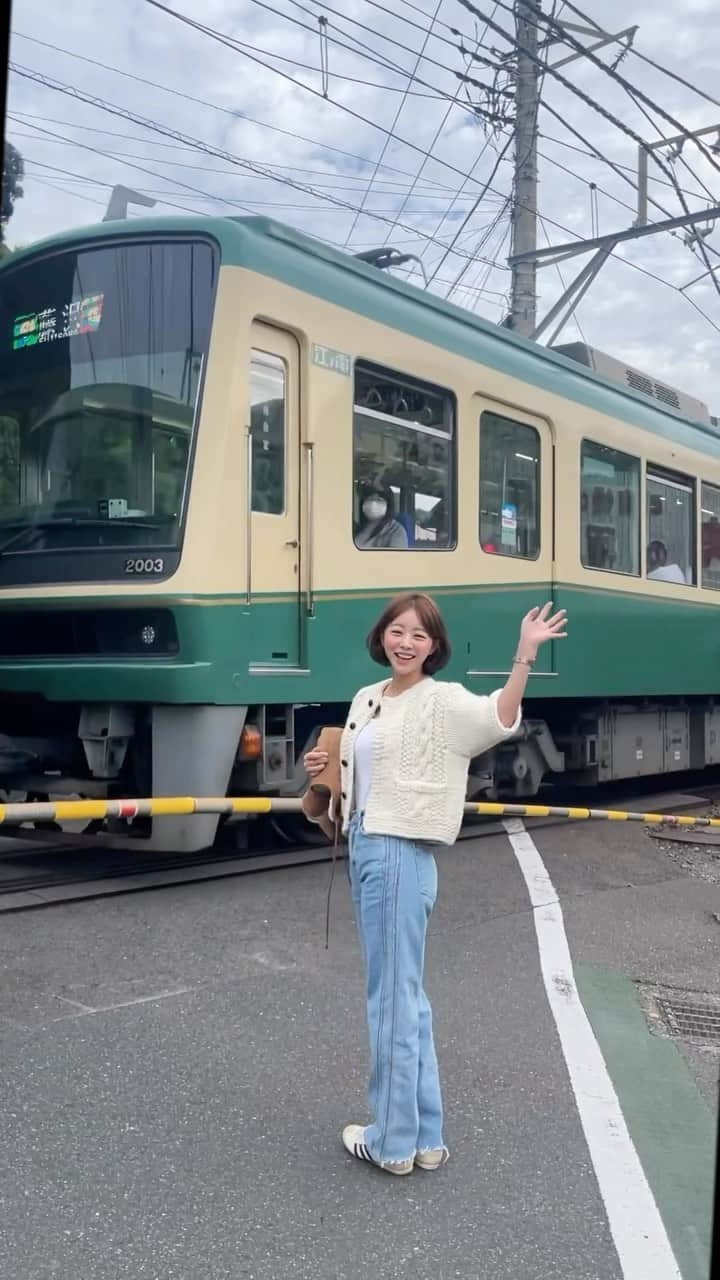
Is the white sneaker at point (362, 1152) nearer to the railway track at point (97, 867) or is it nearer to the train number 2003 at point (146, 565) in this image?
the railway track at point (97, 867)

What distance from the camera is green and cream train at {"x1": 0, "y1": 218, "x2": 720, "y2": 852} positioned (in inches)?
250

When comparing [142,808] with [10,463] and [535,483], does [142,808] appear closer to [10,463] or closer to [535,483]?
[10,463]

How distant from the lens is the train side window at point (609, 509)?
954 centimetres

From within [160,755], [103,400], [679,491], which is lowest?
[160,755]

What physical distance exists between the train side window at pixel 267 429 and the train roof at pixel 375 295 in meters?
0.52

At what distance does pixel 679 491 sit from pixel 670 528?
426mm

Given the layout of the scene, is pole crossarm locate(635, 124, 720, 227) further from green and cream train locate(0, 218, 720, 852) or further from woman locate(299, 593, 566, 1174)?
woman locate(299, 593, 566, 1174)

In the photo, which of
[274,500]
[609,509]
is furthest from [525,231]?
[274,500]

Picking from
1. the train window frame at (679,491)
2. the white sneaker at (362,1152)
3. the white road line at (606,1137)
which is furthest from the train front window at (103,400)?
the train window frame at (679,491)

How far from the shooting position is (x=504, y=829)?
29.5 ft

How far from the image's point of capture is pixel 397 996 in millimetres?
3287

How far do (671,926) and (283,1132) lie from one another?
3.44m

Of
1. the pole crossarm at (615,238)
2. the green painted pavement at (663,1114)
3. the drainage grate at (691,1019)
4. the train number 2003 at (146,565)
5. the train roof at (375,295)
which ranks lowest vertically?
the drainage grate at (691,1019)

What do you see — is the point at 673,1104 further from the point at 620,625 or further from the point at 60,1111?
the point at 620,625
